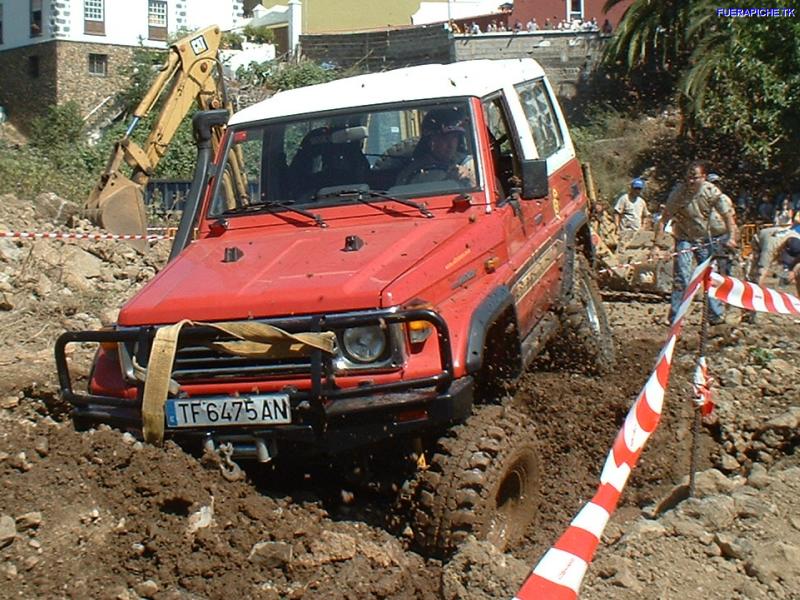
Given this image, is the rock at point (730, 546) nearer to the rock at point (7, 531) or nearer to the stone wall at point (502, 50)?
the rock at point (7, 531)

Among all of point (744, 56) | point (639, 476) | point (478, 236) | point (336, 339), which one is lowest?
point (639, 476)

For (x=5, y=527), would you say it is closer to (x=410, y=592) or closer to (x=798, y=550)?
(x=410, y=592)

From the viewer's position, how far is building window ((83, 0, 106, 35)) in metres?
35.4

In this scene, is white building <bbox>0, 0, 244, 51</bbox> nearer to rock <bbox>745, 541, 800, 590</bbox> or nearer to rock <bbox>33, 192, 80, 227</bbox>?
rock <bbox>33, 192, 80, 227</bbox>

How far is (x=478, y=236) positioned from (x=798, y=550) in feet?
6.83

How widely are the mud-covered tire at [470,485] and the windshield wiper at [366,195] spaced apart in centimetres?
115

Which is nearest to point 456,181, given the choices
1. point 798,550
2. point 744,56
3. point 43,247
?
point 798,550

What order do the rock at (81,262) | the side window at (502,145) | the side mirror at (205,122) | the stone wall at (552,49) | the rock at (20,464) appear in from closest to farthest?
1. the rock at (20,464)
2. the side window at (502,145)
3. the side mirror at (205,122)
4. the rock at (81,262)
5. the stone wall at (552,49)

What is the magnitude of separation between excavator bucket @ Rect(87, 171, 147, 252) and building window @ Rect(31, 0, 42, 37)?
77.8 ft

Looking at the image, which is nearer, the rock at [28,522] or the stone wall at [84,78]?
the rock at [28,522]

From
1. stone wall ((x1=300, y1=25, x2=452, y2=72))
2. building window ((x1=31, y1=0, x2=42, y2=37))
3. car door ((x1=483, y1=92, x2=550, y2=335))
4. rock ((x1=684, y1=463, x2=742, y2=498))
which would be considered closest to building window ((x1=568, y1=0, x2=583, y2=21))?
stone wall ((x1=300, y1=25, x2=452, y2=72))

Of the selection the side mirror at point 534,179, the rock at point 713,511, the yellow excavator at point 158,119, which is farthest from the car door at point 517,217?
the yellow excavator at point 158,119

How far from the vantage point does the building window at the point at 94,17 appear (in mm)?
35438

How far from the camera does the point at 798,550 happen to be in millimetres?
4477
